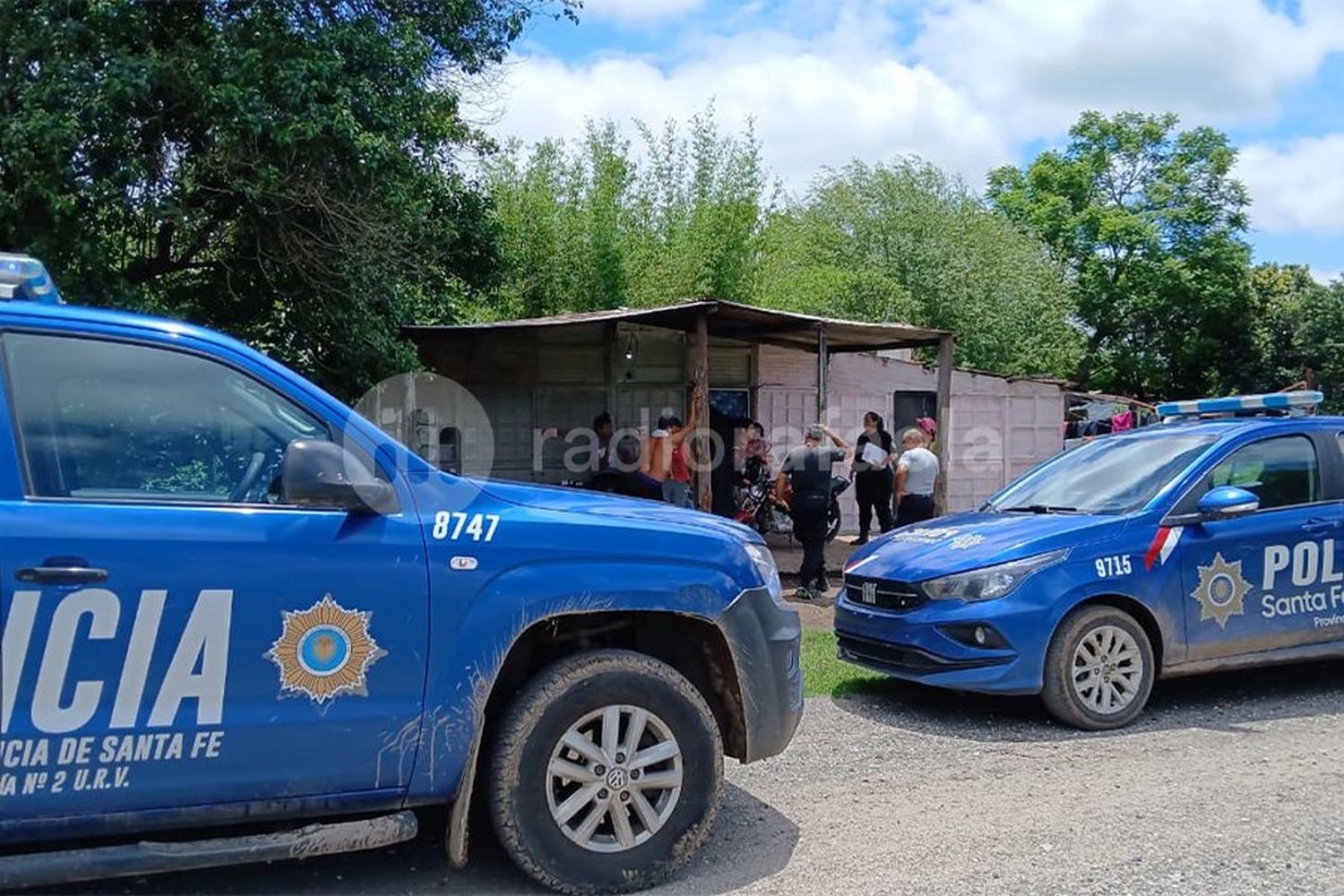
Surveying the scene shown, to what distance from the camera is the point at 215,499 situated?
11.3 feet

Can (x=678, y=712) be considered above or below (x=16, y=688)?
below

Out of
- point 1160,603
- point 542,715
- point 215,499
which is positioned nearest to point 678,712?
point 542,715

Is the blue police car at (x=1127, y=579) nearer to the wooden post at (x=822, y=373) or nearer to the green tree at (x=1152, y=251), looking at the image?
the wooden post at (x=822, y=373)

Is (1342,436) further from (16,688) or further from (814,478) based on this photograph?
(16,688)

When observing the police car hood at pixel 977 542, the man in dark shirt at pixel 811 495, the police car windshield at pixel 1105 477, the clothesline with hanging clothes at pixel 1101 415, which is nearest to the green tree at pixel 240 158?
the man in dark shirt at pixel 811 495

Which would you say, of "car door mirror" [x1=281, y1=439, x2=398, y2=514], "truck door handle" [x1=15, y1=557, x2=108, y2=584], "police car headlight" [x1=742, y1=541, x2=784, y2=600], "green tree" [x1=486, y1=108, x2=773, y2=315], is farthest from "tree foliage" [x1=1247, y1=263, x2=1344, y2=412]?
"truck door handle" [x1=15, y1=557, x2=108, y2=584]

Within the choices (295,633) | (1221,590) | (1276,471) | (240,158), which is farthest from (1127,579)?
(240,158)

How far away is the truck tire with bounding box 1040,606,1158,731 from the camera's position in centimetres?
605

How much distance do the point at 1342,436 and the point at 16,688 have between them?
729cm

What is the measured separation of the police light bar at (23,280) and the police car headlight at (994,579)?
4.56 m

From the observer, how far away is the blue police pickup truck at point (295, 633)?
320 centimetres

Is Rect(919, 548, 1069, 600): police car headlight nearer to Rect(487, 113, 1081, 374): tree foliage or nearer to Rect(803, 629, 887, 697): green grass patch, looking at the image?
Rect(803, 629, 887, 697): green grass patch

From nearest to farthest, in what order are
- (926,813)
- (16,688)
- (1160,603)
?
(16,688) < (926,813) < (1160,603)

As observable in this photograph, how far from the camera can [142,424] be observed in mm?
3500
